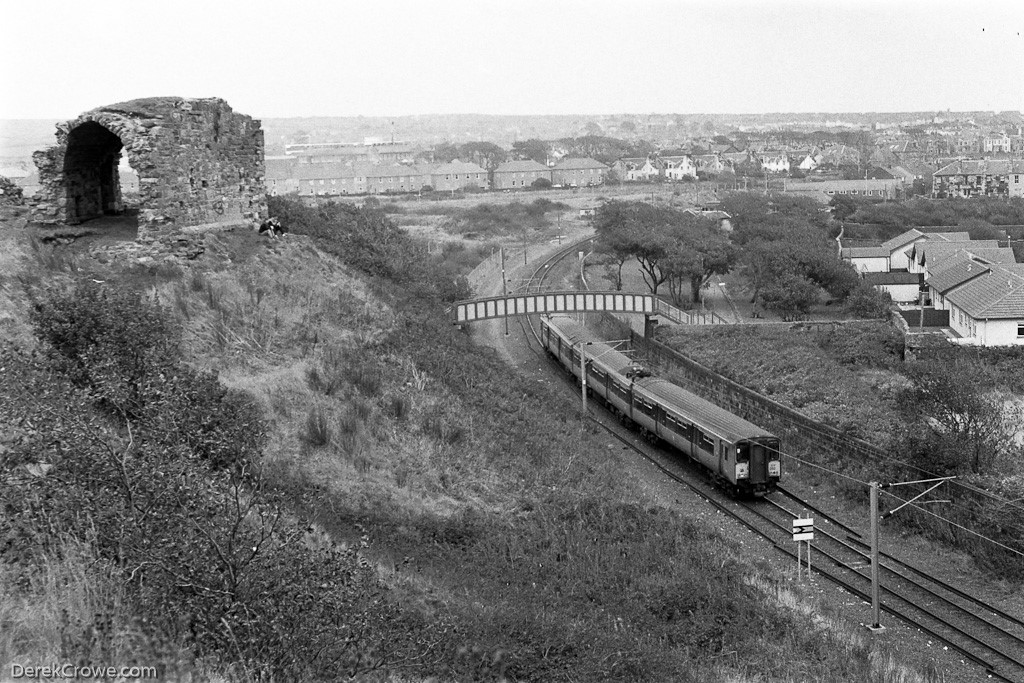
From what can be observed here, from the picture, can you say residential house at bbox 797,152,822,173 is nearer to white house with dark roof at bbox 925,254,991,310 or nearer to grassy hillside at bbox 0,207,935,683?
white house with dark roof at bbox 925,254,991,310

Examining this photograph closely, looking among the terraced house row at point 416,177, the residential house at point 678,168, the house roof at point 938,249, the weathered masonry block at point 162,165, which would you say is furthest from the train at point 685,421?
the residential house at point 678,168

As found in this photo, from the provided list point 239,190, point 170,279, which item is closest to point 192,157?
point 239,190

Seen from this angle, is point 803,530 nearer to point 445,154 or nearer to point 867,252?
point 867,252

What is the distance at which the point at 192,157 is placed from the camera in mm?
22219

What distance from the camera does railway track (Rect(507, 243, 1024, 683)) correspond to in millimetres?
14594

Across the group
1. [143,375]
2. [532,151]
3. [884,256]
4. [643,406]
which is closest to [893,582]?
[643,406]

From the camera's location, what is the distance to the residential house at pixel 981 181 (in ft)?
289

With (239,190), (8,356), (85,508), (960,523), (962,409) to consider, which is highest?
(239,190)

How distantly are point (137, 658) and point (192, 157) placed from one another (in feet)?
54.6

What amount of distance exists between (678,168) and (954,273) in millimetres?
86797

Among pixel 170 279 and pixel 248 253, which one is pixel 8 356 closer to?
pixel 170 279

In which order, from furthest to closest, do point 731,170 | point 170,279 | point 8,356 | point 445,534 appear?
point 731,170 → point 170,279 → point 445,534 → point 8,356

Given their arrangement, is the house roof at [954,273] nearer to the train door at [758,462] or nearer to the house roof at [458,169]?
the train door at [758,462]

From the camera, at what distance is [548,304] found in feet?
110
